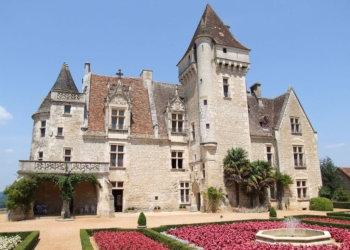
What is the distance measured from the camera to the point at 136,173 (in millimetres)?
23219

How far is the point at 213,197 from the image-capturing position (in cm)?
2164

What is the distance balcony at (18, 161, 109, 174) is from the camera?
18.8 metres

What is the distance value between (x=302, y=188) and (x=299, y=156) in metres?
2.88

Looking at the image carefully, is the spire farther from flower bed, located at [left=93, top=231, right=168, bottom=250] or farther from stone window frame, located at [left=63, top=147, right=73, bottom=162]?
Result: flower bed, located at [left=93, top=231, right=168, bottom=250]

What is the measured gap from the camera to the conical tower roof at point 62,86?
22.7m

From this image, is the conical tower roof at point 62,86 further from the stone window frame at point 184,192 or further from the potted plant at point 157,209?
the stone window frame at point 184,192

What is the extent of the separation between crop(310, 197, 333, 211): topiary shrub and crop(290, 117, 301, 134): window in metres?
6.27

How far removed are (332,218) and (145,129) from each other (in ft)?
48.9

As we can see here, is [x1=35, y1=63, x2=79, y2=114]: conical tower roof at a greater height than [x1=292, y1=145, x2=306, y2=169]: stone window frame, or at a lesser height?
greater

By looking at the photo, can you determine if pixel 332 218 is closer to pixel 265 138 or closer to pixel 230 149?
pixel 230 149

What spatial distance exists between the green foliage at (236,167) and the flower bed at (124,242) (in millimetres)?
12304

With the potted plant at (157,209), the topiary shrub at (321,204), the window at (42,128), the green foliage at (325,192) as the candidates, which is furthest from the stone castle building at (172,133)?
the topiary shrub at (321,204)

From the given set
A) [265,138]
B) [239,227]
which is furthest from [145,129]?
[239,227]

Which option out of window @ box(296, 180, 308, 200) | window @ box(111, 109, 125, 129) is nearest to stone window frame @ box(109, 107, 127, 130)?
window @ box(111, 109, 125, 129)
